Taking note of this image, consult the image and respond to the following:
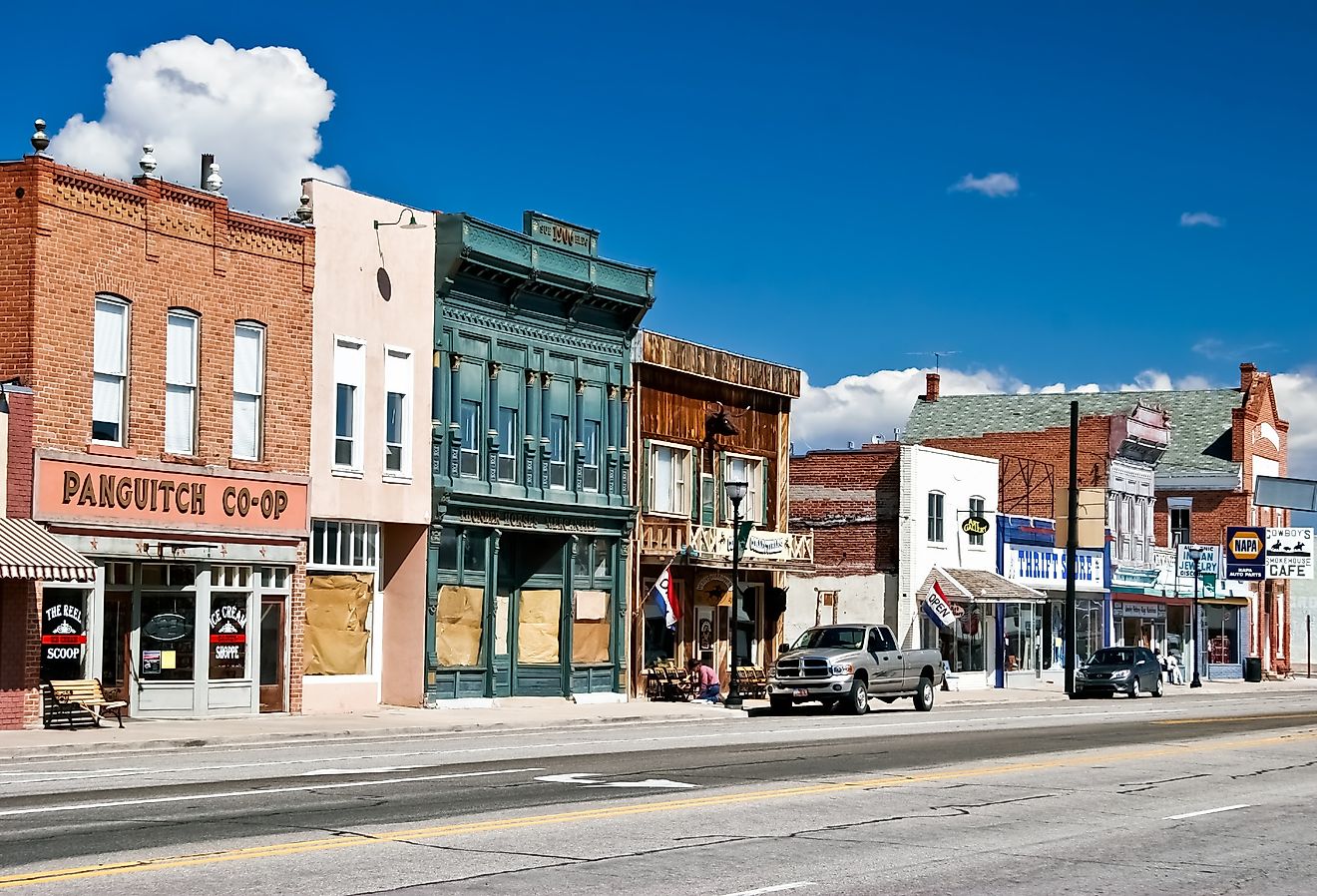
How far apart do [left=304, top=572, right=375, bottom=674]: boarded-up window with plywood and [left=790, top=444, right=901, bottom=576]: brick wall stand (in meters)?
21.4

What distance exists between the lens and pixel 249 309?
31.2 m

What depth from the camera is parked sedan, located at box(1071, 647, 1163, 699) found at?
52312 mm

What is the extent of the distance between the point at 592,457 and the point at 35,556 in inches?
616

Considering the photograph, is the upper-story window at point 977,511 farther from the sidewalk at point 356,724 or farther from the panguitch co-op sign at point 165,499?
the panguitch co-op sign at point 165,499

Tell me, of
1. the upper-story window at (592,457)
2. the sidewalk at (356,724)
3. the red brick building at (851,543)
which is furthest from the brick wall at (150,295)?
the red brick building at (851,543)

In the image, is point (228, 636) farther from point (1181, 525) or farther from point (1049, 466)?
point (1181, 525)

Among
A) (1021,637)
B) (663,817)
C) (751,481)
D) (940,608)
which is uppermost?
(751,481)

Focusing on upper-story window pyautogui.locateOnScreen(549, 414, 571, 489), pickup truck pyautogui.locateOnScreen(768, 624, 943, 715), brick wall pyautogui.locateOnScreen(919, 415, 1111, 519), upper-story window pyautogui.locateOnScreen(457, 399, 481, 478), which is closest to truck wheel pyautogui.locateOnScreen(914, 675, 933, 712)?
pickup truck pyautogui.locateOnScreen(768, 624, 943, 715)

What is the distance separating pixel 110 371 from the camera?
94.0 ft

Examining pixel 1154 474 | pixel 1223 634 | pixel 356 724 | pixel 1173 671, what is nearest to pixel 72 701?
pixel 356 724

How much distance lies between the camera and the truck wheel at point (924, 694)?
3981 centimetres

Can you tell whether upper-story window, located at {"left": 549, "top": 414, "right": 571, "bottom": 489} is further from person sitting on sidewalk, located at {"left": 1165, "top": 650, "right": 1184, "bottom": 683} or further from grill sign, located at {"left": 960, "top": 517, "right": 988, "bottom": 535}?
person sitting on sidewalk, located at {"left": 1165, "top": 650, "right": 1184, "bottom": 683}

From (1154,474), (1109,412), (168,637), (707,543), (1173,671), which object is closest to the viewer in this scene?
(168,637)

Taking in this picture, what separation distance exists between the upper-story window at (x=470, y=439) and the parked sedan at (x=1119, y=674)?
23485mm
